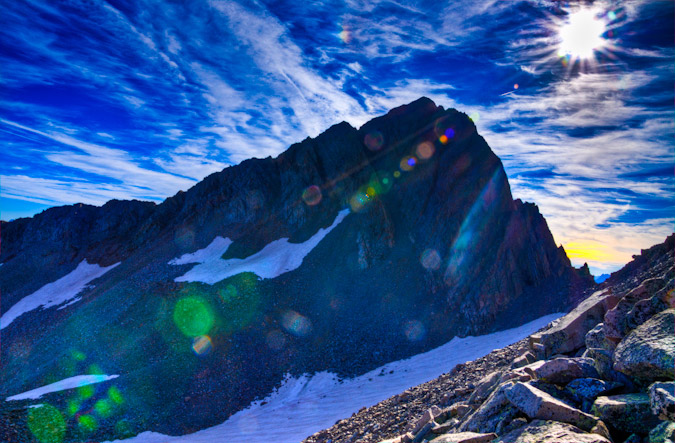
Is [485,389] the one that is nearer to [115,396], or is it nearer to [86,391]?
Answer: [115,396]

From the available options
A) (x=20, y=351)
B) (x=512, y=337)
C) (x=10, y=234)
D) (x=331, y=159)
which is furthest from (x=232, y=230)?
(x=10, y=234)

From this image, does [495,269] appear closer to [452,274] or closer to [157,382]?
[452,274]

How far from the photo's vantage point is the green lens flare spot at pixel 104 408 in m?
25.0

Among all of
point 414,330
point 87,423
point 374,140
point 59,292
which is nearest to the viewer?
point 87,423

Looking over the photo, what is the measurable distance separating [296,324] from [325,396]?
1088cm

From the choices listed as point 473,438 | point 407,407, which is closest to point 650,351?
point 473,438

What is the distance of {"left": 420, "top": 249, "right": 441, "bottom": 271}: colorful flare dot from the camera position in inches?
1576

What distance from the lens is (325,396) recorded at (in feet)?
86.1

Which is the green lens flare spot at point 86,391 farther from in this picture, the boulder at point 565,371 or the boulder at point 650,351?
the boulder at point 650,351

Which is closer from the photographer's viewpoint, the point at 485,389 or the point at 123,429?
the point at 485,389

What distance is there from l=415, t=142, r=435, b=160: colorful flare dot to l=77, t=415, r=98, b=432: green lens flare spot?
150ft

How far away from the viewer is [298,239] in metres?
52.7

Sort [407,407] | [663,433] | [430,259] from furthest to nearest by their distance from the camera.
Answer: [430,259] → [407,407] → [663,433]

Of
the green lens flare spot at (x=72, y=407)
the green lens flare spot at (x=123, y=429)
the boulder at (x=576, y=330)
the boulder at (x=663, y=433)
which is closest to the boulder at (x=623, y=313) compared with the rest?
the boulder at (x=576, y=330)
